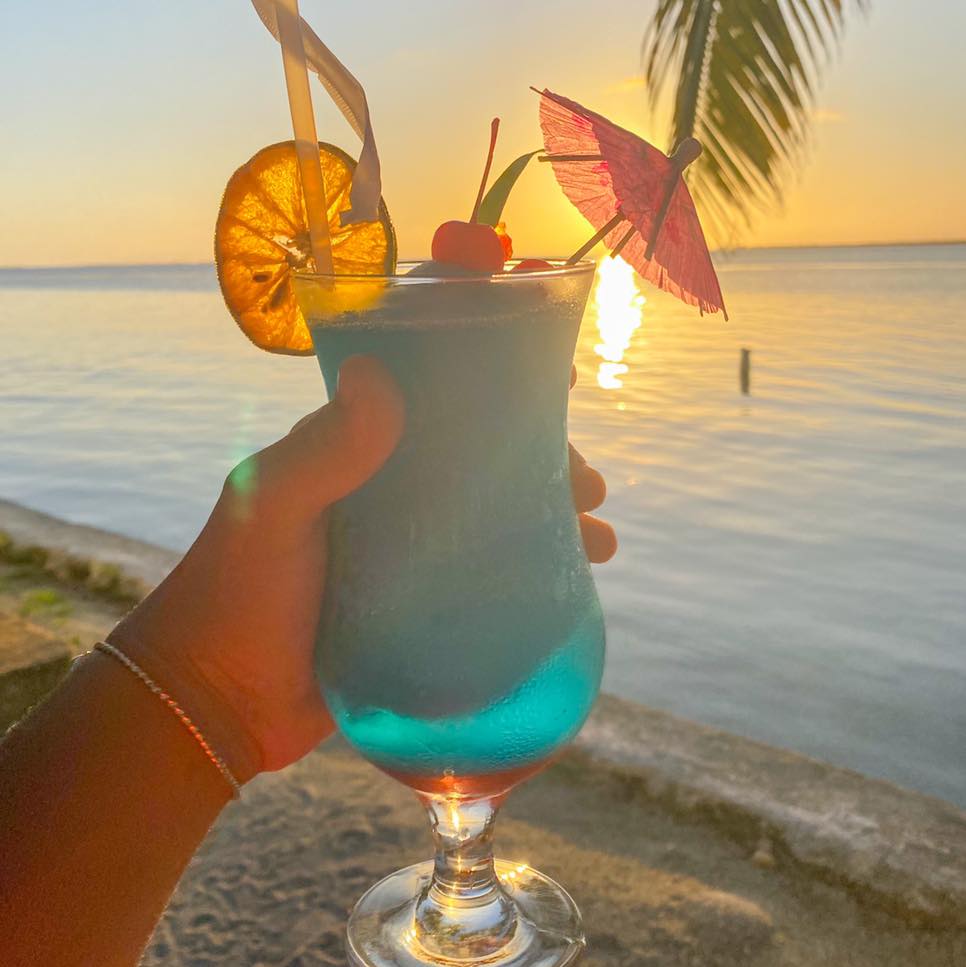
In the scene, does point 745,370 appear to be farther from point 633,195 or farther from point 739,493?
point 633,195

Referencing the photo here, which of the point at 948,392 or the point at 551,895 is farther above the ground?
Result: the point at 551,895

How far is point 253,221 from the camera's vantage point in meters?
1.32

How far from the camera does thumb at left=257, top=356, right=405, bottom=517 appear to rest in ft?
3.68

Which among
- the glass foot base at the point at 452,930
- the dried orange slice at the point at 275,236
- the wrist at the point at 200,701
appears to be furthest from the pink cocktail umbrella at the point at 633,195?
the glass foot base at the point at 452,930

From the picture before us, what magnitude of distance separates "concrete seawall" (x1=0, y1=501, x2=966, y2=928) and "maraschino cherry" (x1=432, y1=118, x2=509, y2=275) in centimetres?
102

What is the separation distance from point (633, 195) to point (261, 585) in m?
0.65

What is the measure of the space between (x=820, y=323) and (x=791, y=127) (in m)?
16.3

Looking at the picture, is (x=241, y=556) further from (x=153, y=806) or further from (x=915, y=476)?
(x=915, y=476)

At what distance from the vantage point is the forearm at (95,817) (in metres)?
1.04

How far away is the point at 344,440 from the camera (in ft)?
3.67

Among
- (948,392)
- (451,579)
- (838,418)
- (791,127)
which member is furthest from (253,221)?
(948,392)

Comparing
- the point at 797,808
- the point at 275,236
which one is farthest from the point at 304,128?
the point at 797,808

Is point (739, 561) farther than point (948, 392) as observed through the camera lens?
No

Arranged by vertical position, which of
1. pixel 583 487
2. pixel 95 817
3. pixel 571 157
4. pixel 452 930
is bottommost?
pixel 452 930
